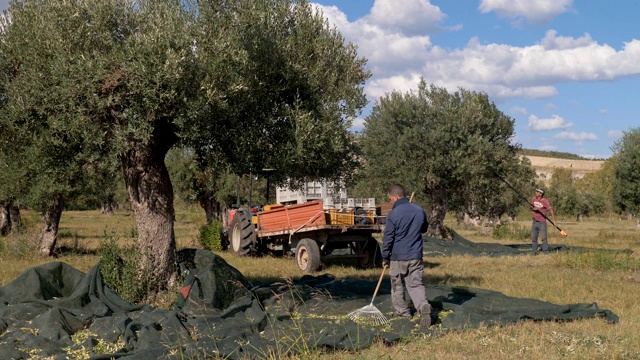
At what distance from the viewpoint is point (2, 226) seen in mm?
29625

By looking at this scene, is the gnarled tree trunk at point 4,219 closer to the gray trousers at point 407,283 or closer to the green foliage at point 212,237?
the green foliage at point 212,237

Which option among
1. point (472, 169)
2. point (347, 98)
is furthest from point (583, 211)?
point (347, 98)

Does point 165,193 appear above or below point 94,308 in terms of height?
above

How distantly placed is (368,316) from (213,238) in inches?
579

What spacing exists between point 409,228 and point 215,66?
3.40 meters

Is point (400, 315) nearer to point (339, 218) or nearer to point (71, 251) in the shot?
point (339, 218)

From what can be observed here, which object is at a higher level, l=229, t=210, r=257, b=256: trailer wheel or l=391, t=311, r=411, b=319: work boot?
l=229, t=210, r=257, b=256: trailer wheel

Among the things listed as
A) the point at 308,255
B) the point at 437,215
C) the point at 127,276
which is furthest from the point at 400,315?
the point at 437,215

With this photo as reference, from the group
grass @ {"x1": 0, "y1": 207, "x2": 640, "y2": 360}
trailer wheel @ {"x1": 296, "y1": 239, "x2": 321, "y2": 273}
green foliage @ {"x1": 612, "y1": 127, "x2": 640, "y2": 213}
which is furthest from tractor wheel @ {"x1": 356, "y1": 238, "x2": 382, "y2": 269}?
green foliage @ {"x1": 612, "y1": 127, "x2": 640, "y2": 213}

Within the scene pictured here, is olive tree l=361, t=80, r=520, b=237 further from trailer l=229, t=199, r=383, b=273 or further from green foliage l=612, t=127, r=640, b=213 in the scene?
trailer l=229, t=199, r=383, b=273

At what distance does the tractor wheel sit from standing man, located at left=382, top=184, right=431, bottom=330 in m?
7.27

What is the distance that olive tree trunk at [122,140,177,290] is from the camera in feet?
33.8

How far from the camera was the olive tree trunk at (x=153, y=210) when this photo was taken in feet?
33.8

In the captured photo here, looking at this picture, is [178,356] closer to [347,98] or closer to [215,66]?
[215,66]
